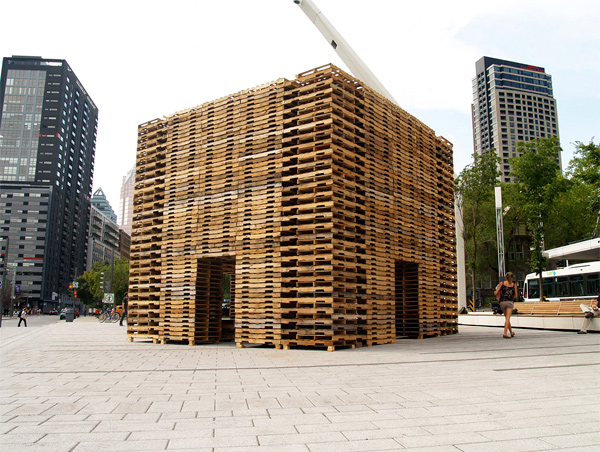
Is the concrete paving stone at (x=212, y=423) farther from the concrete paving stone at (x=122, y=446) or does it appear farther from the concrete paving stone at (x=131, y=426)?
the concrete paving stone at (x=122, y=446)

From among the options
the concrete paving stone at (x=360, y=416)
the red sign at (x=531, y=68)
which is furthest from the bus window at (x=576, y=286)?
the red sign at (x=531, y=68)

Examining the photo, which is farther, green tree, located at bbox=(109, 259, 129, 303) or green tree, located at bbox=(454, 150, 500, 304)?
green tree, located at bbox=(109, 259, 129, 303)

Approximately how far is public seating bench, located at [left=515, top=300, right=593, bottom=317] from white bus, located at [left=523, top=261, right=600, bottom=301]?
347 cm

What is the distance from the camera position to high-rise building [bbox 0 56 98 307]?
105562mm

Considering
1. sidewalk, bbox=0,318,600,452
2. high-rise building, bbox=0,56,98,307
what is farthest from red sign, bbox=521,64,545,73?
sidewalk, bbox=0,318,600,452

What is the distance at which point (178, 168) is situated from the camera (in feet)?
46.1

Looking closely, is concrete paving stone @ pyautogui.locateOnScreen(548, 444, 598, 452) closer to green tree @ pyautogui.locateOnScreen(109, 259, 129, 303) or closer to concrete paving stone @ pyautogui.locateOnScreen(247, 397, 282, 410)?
concrete paving stone @ pyautogui.locateOnScreen(247, 397, 282, 410)

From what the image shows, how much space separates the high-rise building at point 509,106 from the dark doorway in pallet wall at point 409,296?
436 ft

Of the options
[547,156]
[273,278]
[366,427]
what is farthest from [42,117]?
[366,427]

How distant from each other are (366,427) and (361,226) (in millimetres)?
8061

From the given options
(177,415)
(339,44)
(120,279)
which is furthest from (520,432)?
(120,279)

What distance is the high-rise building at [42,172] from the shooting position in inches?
4156

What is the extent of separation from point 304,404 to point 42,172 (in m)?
125

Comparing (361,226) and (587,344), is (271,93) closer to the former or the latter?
(361,226)
